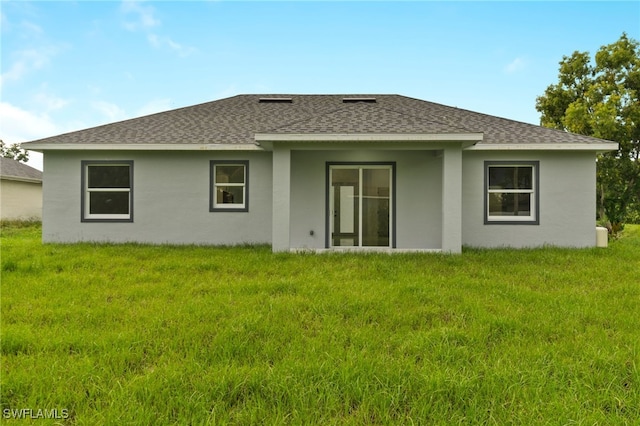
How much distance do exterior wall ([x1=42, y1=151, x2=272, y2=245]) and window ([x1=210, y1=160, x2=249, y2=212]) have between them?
159mm

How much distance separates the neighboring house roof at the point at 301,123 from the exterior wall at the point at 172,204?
1.76 ft

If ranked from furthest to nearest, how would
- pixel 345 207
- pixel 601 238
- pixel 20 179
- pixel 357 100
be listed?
pixel 20 179
pixel 357 100
pixel 345 207
pixel 601 238

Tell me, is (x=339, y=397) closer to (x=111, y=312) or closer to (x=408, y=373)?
(x=408, y=373)

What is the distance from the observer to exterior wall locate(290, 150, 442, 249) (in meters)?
9.66

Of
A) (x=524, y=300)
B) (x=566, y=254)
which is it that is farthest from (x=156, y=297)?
(x=566, y=254)

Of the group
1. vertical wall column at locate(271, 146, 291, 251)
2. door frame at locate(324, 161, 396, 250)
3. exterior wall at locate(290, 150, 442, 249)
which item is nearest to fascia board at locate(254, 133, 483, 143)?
vertical wall column at locate(271, 146, 291, 251)

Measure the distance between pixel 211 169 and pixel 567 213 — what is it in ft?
34.7

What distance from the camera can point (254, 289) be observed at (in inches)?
204

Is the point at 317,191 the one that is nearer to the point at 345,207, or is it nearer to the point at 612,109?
the point at 345,207

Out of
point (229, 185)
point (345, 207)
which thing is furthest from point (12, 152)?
point (345, 207)

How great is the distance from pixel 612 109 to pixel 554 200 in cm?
1088

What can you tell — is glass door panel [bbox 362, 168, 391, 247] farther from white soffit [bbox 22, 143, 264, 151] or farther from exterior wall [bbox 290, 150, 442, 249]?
white soffit [bbox 22, 143, 264, 151]

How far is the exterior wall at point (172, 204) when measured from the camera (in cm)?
989

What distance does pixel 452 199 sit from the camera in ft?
26.6
